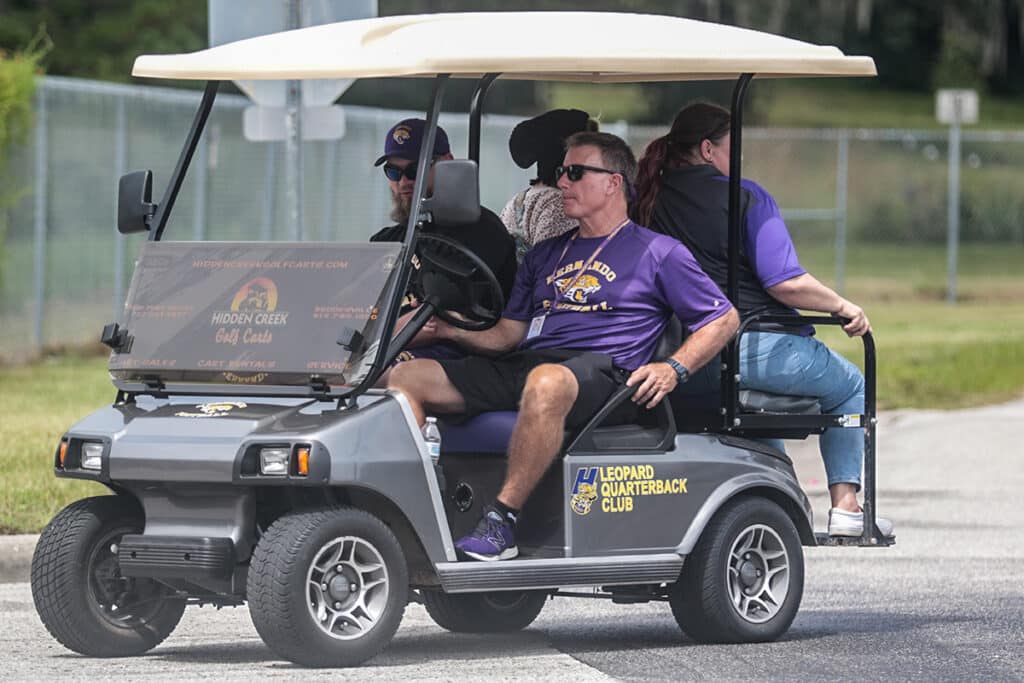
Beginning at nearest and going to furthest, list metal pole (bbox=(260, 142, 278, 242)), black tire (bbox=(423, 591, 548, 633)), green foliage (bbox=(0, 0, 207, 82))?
1. black tire (bbox=(423, 591, 548, 633))
2. metal pole (bbox=(260, 142, 278, 242))
3. green foliage (bbox=(0, 0, 207, 82))

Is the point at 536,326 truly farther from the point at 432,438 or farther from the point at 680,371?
the point at 432,438

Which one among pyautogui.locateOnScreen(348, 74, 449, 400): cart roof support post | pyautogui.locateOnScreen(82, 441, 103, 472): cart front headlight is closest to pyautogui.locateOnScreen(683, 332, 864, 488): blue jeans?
→ pyautogui.locateOnScreen(348, 74, 449, 400): cart roof support post

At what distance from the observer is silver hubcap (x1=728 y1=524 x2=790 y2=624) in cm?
787

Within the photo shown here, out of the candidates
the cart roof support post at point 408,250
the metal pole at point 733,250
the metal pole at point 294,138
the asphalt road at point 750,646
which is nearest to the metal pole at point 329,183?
the metal pole at point 294,138

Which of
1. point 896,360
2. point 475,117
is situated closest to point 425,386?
point 475,117

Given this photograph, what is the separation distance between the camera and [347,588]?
22.9 feet

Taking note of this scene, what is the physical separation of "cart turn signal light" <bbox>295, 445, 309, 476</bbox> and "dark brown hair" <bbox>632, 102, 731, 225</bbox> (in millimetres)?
1931

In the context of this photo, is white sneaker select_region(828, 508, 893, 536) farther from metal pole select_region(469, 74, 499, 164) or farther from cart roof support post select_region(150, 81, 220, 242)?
cart roof support post select_region(150, 81, 220, 242)

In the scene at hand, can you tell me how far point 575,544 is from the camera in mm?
7453

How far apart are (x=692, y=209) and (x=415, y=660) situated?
191 cm

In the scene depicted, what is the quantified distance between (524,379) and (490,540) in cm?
60

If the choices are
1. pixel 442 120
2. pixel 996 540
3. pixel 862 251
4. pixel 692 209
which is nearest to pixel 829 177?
pixel 862 251

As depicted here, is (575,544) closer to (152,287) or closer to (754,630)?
(754,630)

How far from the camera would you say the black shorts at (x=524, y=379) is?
24.5ft
